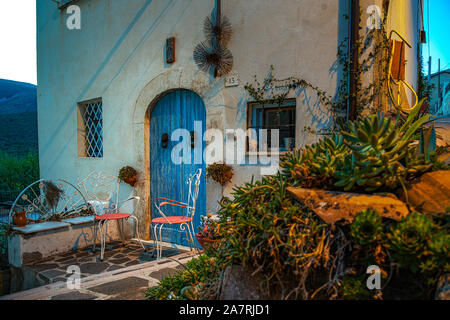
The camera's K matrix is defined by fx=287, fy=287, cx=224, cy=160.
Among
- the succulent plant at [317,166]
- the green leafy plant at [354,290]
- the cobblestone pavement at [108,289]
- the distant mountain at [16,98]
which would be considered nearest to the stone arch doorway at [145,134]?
the cobblestone pavement at [108,289]

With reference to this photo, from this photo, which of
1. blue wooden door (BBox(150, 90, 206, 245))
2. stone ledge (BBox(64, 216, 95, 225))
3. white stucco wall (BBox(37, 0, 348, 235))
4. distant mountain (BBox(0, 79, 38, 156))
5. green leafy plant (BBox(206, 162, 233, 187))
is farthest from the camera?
distant mountain (BBox(0, 79, 38, 156))

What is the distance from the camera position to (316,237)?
1.38 m

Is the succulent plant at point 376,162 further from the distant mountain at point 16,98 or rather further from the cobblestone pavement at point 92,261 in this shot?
the distant mountain at point 16,98

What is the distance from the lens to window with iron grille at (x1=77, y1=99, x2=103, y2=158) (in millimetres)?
6480

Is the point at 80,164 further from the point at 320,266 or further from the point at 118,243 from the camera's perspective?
the point at 320,266

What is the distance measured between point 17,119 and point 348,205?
28434mm

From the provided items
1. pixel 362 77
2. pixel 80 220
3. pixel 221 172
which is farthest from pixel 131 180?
pixel 362 77

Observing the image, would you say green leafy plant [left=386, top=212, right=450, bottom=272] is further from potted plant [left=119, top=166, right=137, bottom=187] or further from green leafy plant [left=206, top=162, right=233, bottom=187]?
potted plant [left=119, top=166, right=137, bottom=187]

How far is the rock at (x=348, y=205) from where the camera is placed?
1.35 metres

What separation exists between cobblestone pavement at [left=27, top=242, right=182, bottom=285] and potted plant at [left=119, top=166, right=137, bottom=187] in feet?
3.79

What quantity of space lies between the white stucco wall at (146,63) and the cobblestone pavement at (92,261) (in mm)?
936

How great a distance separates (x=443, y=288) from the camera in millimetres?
1117

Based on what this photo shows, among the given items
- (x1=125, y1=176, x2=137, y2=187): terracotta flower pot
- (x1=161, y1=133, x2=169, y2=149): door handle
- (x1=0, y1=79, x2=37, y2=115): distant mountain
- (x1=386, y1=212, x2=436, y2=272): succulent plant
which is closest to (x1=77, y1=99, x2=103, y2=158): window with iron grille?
(x1=125, y1=176, x2=137, y2=187): terracotta flower pot

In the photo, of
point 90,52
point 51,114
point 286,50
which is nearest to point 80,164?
point 51,114
